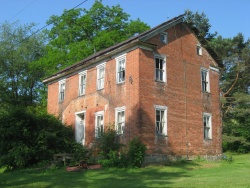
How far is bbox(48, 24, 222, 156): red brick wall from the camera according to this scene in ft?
68.3

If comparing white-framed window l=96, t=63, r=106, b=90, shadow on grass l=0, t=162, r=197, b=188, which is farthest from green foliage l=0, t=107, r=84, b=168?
white-framed window l=96, t=63, r=106, b=90

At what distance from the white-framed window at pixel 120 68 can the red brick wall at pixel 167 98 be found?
0.32 m

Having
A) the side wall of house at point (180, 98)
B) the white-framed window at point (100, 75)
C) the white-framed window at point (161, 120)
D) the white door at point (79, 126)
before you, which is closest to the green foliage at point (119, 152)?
the side wall of house at point (180, 98)

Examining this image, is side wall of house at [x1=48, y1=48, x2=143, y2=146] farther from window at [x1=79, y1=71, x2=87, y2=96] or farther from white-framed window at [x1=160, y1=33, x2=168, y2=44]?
white-framed window at [x1=160, y1=33, x2=168, y2=44]

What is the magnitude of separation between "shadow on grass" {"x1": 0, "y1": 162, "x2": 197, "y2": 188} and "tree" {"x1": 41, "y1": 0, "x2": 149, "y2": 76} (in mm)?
21064

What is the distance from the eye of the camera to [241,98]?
35.1 m

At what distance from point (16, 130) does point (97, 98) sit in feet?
19.8

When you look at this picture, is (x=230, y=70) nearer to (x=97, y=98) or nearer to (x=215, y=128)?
(x=215, y=128)

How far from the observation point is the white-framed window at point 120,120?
21.5 metres

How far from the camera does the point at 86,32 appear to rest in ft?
136

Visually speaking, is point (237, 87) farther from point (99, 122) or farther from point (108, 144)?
point (108, 144)

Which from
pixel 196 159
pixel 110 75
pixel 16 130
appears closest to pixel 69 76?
pixel 110 75

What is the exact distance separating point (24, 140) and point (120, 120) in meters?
6.19

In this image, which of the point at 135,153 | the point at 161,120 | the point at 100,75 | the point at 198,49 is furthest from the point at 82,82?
the point at 135,153
